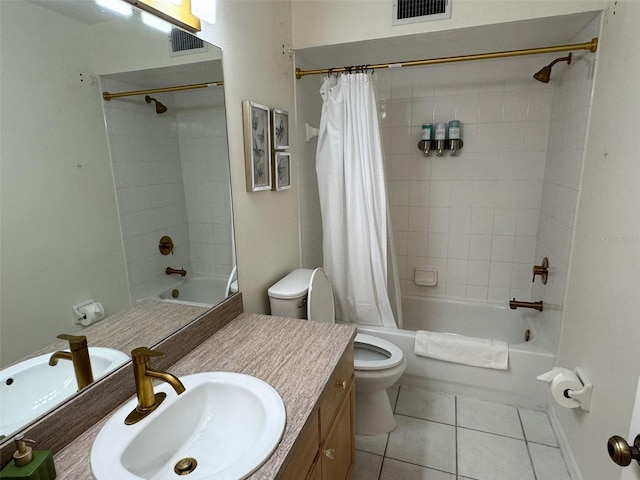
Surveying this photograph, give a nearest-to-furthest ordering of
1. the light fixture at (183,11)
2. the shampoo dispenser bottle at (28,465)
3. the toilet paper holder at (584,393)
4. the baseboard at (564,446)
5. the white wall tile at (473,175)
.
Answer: the shampoo dispenser bottle at (28,465)
the light fixture at (183,11)
the toilet paper holder at (584,393)
the baseboard at (564,446)
the white wall tile at (473,175)

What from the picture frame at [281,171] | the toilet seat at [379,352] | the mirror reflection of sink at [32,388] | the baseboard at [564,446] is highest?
the picture frame at [281,171]

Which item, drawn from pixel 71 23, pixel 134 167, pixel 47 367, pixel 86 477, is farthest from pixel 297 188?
pixel 86 477

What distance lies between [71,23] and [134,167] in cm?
38

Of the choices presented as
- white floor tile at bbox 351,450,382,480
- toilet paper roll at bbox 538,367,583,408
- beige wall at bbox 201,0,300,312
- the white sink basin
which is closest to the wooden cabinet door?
white floor tile at bbox 351,450,382,480

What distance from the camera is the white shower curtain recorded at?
80.1 inches

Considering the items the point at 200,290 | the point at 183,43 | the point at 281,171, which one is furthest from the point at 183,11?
the point at 200,290

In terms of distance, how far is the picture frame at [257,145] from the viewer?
1595 mm

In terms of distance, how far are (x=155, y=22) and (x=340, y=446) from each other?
1.62m

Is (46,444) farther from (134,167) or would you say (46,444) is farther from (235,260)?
(235,260)

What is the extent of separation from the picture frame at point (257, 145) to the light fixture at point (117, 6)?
1.90 ft

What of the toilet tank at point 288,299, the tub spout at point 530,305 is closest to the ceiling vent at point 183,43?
the toilet tank at point 288,299

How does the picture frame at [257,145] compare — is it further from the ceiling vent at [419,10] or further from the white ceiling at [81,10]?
the ceiling vent at [419,10]

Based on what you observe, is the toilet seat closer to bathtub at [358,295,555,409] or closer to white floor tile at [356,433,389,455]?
bathtub at [358,295,555,409]

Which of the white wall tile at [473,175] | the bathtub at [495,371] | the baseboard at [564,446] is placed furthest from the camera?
the white wall tile at [473,175]
